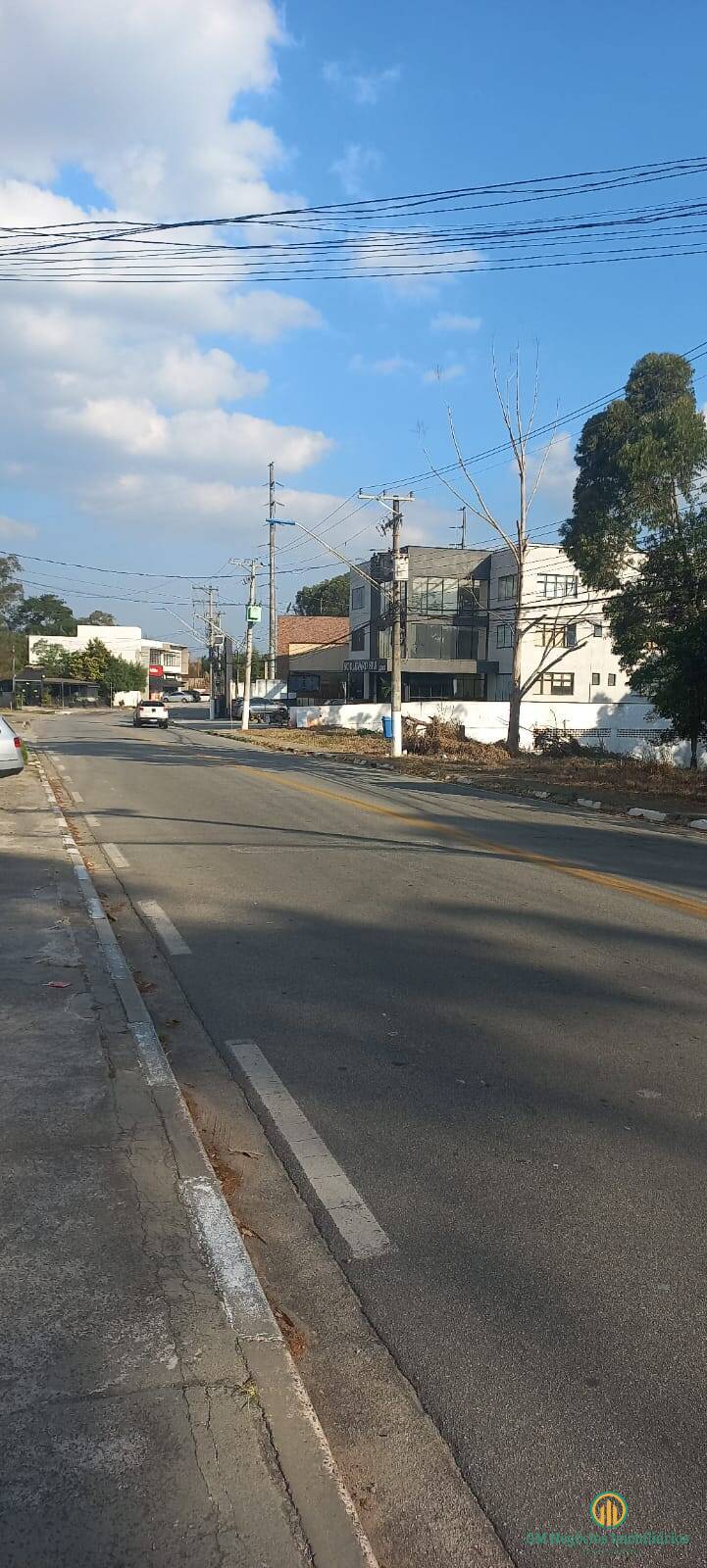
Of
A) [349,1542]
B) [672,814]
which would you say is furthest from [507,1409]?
[672,814]

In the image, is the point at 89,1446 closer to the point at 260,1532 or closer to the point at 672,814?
the point at 260,1532

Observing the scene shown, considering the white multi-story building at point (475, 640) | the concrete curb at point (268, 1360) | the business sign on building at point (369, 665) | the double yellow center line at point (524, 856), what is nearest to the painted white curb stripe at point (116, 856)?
the double yellow center line at point (524, 856)

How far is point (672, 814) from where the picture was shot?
2011 centimetres

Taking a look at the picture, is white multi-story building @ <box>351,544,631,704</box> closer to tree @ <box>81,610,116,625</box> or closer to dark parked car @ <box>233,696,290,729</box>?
dark parked car @ <box>233,696,290,729</box>

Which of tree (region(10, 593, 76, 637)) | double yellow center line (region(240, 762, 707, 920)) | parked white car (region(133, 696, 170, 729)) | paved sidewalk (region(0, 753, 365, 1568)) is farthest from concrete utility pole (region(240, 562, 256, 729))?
tree (region(10, 593, 76, 637))

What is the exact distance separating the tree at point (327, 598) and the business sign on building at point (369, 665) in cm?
5332

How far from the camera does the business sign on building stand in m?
67.2

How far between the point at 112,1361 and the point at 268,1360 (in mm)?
457

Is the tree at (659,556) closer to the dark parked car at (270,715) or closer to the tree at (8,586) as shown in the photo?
the dark parked car at (270,715)

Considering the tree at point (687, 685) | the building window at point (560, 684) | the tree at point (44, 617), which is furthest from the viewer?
the tree at point (44, 617)

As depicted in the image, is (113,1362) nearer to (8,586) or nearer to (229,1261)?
(229,1261)

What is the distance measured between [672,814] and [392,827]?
642 cm

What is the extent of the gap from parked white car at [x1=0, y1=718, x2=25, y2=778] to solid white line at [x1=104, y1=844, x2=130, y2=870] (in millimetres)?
5200

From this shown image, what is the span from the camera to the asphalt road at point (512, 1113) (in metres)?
3.04
